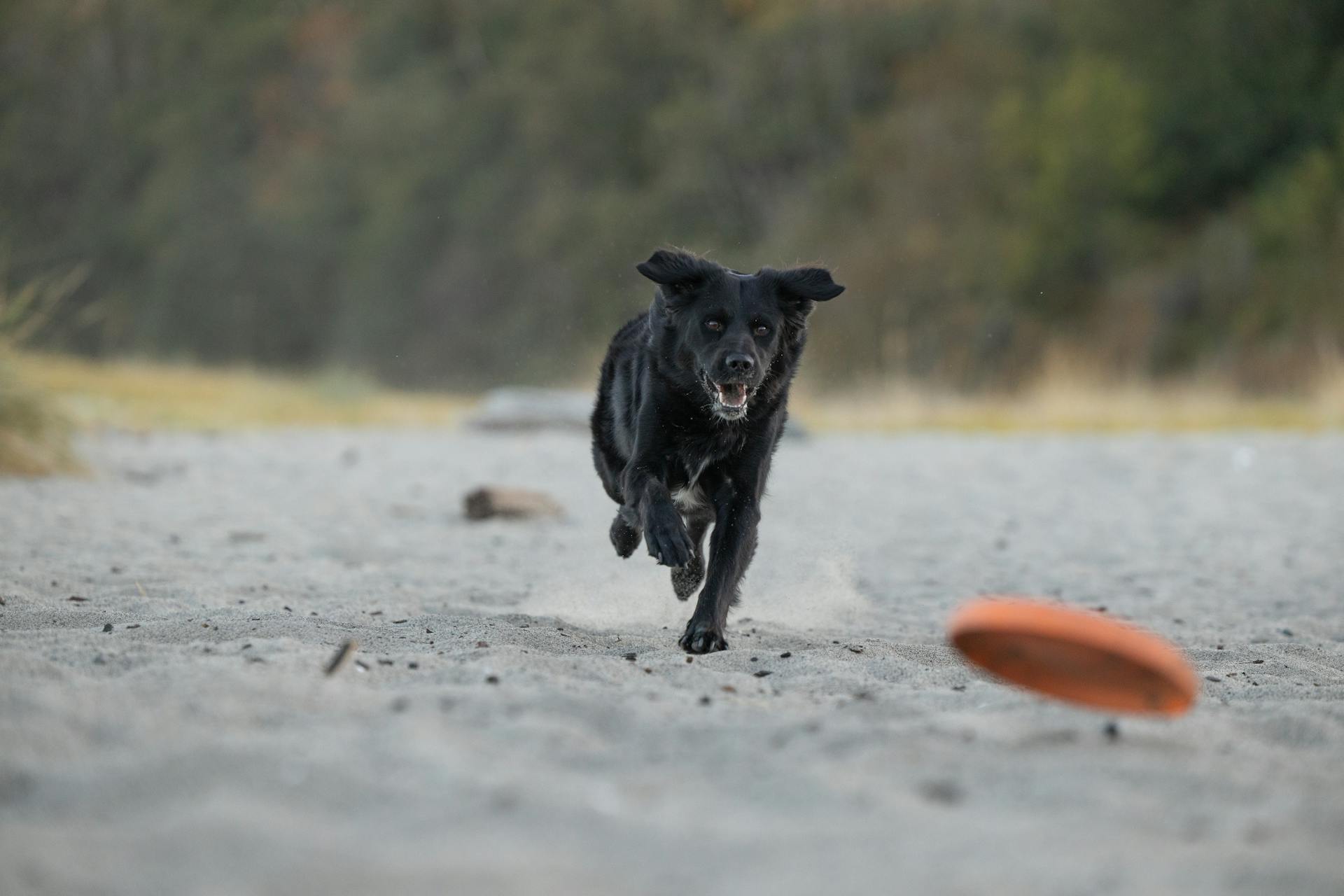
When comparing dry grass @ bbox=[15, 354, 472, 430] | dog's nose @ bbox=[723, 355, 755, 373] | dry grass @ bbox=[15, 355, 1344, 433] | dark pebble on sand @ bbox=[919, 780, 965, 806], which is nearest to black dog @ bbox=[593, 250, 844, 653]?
dog's nose @ bbox=[723, 355, 755, 373]

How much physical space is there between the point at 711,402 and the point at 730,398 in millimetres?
141

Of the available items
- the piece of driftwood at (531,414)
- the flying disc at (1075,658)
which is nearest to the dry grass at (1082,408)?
the piece of driftwood at (531,414)

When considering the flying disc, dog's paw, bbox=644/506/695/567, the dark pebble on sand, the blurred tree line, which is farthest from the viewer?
the blurred tree line

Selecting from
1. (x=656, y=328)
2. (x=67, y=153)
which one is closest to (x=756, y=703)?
(x=656, y=328)

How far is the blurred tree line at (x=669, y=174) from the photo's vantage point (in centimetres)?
2188

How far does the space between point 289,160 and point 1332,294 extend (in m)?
31.8

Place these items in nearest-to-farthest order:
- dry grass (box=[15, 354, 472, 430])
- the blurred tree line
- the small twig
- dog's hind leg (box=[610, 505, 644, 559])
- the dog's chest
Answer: the small twig < the dog's chest < dog's hind leg (box=[610, 505, 644, 559]) < dry grass (box=[15, 354, 472, 430]) < the blurred tree line

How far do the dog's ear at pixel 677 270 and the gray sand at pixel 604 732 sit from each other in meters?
1.14

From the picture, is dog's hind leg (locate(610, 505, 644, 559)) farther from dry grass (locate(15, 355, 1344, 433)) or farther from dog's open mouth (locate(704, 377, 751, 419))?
dry grass (locate(15, 355, 1344, 433))

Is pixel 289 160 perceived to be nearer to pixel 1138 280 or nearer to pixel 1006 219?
pixel 1006 219

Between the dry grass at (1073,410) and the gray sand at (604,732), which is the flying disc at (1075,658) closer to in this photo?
the gray sand at (604,732)

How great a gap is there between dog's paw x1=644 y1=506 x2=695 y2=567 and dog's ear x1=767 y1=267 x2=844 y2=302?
3.19 ft

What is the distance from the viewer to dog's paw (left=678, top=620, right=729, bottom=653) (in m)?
3.78

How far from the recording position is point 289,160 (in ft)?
138
